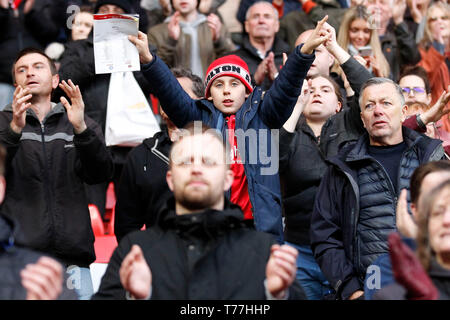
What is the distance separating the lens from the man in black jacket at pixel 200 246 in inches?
175

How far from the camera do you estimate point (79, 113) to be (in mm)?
5996

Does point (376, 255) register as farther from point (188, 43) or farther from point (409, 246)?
point (188, 43)

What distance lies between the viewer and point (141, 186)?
245 inches

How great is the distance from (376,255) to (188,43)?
153 inches

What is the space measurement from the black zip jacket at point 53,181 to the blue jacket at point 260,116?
23.1 inches

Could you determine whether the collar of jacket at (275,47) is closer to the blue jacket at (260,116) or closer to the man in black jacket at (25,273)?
the blue jacket at (260,116)

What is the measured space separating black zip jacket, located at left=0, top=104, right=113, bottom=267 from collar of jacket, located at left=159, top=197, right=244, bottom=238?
1.57 m

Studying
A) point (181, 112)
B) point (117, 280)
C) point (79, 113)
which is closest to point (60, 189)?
point (79, 113)

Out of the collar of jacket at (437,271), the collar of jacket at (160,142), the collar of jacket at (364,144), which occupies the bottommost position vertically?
the collar of jacket at (437,271)

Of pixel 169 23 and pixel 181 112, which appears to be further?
pixel 169 23

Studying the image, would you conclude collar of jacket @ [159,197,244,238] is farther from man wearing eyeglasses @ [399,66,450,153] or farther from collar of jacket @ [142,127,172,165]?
man wearing eyeglasses @ [399,66,450,153]

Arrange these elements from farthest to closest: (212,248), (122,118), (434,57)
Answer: (434,57)
(122,118)
(212,248)

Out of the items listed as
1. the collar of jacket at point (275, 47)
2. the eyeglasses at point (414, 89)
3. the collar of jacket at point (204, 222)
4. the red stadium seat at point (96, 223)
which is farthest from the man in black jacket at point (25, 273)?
the collar of jacket at point (275, 47)

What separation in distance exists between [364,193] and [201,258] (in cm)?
163
